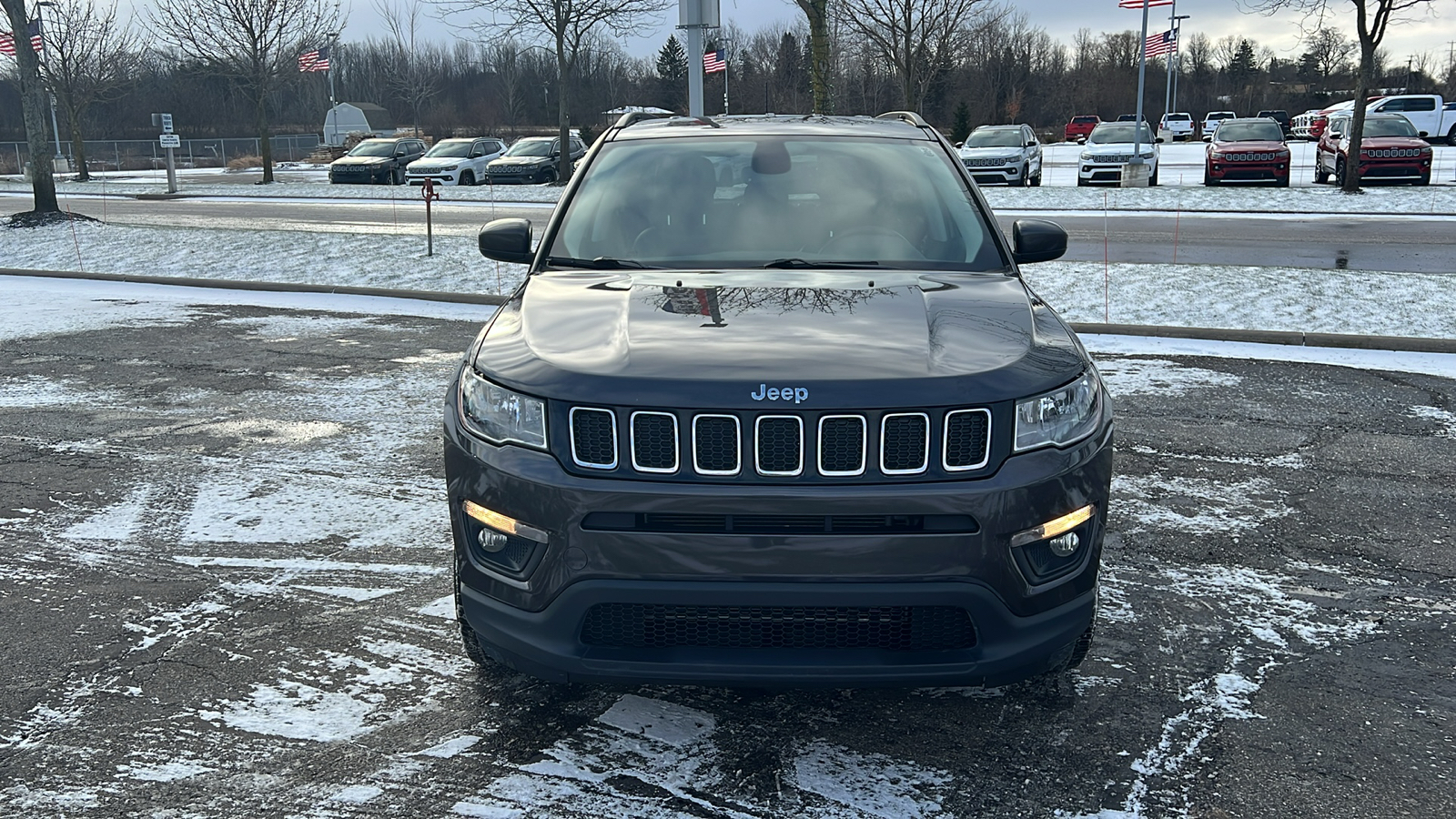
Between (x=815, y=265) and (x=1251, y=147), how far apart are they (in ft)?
79.1

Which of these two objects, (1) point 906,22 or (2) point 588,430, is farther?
(1) point 906,22

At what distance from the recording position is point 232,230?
18078mm

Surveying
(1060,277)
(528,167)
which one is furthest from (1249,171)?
(528,167)

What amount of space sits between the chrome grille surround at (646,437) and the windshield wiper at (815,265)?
130cm

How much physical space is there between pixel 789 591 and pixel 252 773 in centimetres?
157

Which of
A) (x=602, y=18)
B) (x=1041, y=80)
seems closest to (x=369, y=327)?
(x=602, y=18)

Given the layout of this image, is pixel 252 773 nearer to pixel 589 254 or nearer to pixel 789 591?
pixel 789 591

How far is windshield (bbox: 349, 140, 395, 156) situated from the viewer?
3422 centimetres

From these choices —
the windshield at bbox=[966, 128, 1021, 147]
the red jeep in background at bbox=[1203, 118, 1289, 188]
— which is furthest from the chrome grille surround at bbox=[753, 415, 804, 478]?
the windshield at bbox=[966, 128, 1021, 147]

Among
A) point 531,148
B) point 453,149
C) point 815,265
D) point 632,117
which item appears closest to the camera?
point 815,265

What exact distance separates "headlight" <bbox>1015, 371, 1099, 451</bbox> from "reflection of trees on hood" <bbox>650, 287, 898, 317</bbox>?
26.6 inches

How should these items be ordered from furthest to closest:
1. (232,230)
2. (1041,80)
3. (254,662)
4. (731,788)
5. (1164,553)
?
(1041,80)
(232,230)
(1164,553)
(254,662)
(731,788)

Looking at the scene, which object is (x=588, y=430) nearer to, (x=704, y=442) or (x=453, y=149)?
(x=704, y=442)

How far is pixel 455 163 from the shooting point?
3256cm
